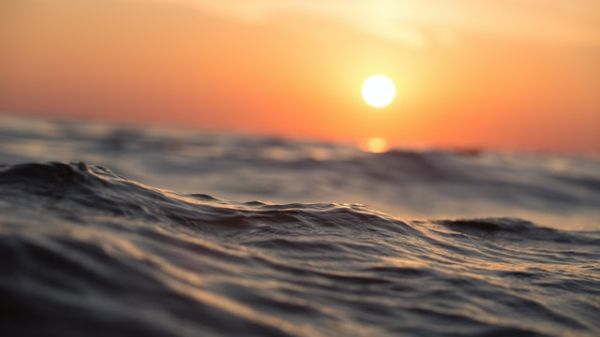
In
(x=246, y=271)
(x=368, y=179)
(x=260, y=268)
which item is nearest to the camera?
(x=246, y=271)

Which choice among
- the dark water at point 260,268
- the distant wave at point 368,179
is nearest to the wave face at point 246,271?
the dark water at point 260,268

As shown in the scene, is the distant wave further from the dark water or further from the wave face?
the wave face

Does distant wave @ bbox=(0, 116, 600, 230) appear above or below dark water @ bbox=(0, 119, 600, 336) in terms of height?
above

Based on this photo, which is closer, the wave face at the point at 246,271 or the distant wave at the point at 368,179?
the wave face at the point at 246,271

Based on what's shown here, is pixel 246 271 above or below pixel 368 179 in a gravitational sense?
below

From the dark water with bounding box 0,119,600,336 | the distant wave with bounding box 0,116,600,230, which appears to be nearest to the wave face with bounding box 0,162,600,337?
the dark water with bounding box 0,119,600,336

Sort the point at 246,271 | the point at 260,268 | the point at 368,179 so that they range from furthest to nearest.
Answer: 1. the point at 368,179
2. the point at 260,268
3. the point at 246,271

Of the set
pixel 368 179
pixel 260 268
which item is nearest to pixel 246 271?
pixel 260 268

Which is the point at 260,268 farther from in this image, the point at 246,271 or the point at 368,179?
the point at 368,179

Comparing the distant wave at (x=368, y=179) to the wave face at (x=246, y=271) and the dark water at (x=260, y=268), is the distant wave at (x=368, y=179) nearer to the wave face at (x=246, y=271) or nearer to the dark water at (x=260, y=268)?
the dark water at (x=260, y=268)

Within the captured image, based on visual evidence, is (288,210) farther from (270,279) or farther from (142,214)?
(270,279)
